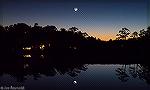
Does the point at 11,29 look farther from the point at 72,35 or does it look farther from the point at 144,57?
the point at 144,57

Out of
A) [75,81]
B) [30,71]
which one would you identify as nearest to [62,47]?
[30,71]

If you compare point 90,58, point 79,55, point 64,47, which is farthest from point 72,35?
point 90,58

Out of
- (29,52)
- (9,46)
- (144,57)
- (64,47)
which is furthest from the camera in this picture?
(64,47)

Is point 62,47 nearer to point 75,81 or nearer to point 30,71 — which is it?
point 30,71

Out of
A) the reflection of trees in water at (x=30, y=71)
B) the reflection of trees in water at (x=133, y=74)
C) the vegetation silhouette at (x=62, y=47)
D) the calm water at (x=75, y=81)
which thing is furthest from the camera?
the vegetation silhouette at (x=62, y=47)

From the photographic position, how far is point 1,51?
20953 mm

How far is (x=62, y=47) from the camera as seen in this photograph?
93.8 feet

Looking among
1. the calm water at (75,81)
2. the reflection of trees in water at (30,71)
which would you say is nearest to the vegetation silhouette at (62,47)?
the reflection of trees in water at (30,71)

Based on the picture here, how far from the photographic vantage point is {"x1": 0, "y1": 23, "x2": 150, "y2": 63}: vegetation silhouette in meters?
23.2

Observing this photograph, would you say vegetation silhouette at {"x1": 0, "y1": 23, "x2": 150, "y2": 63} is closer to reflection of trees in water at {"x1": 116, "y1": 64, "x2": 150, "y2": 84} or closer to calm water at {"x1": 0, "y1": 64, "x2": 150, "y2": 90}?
reflection of trees in water at {"x1": 116, "y1": 64, "x2": 150, "y2": 84}

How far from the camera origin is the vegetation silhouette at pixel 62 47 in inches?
912

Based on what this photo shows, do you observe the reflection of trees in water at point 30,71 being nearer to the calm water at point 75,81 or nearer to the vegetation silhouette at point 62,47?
the calm water at point 75,81

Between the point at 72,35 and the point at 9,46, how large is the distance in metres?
A: 9.75

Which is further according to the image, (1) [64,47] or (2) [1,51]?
(1) [64,47]
